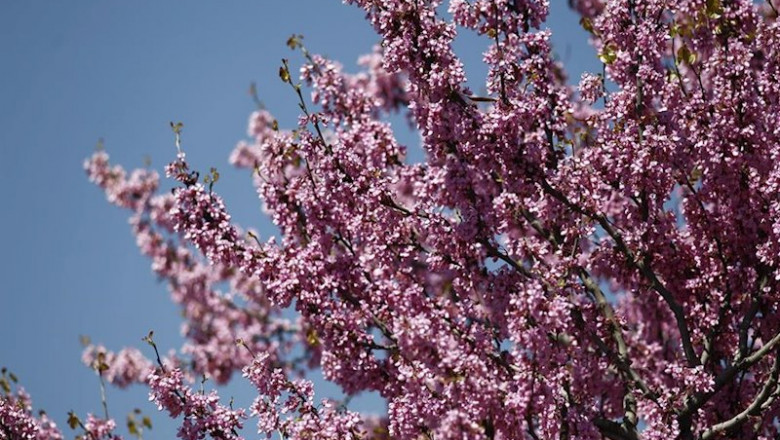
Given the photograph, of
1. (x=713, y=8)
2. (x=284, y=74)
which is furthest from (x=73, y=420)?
(x=713, y=8)

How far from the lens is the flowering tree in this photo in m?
7.69

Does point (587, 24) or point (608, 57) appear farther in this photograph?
point (587, 24)

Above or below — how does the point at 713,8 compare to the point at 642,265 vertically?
above

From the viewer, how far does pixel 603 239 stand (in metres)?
8.74

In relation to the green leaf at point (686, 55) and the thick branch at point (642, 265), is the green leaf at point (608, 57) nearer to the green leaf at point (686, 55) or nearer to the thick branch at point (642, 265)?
the green leaf at point (686, 55)

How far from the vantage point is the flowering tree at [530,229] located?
7688 mm

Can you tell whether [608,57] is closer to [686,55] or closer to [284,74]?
[686,55]

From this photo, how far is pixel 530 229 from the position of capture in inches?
365

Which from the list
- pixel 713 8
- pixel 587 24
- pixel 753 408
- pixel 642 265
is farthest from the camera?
pixel 587 24

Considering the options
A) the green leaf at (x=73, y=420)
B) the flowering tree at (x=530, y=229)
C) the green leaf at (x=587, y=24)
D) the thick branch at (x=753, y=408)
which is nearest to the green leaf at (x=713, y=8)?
the flowering tree at (x=530, y=229)

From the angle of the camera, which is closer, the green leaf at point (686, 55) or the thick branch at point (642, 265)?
the thick branch at point (642, 265)

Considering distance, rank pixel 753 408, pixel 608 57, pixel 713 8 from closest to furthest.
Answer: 1. pixel 753 408
2. pixel 713 8
3. pixel 608 57

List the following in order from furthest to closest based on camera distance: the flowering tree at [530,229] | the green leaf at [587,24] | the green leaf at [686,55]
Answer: the green leaf at [587,24]
the green leaf at [686,55]
the flowering tree at [530,229]

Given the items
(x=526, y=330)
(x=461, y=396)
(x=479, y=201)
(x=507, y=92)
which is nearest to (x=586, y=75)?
(x=507, y=92)
